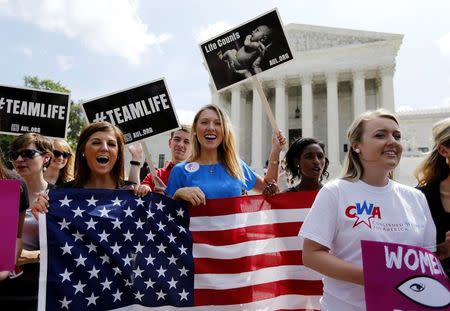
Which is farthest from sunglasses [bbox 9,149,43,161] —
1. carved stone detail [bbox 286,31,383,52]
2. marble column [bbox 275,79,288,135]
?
carved stone detail [bbox 286,31,383,52]

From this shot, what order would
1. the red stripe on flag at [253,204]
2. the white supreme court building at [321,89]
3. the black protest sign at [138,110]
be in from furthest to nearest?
1. the white supreme court building at [321,89]
2. the black protest sign at [138,110]
3. the red stripe on flag at [253,204]

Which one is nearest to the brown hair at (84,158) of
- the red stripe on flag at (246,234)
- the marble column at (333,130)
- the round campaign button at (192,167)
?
the round campaign button at (192,167)

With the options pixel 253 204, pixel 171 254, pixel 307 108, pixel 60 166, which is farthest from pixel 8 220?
pixel 307 108

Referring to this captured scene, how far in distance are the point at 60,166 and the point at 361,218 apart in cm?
414

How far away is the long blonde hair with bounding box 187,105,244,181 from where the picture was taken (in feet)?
13.1

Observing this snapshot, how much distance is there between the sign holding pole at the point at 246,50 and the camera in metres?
5.41

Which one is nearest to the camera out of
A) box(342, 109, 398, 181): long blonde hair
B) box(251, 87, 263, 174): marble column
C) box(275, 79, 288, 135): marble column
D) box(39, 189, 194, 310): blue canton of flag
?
box(342, 109, 398, 181): long blonde hair

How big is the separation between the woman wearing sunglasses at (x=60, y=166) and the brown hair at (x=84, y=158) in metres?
1.76

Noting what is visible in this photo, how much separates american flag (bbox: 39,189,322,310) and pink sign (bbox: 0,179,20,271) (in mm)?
492

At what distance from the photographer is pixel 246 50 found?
5.47m

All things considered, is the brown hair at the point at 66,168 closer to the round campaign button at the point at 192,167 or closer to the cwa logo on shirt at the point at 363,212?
the round campaign button at the point at 192,167

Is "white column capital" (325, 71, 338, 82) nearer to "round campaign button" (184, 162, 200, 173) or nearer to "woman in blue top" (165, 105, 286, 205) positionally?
"woman in blue top" (165, 105, 286, 205)

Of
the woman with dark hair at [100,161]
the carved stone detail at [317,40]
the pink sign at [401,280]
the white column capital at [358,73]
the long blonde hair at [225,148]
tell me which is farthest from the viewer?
the carved stone detail at [317,40]

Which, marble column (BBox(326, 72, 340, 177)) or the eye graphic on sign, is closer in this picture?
the eye graphic on sign
